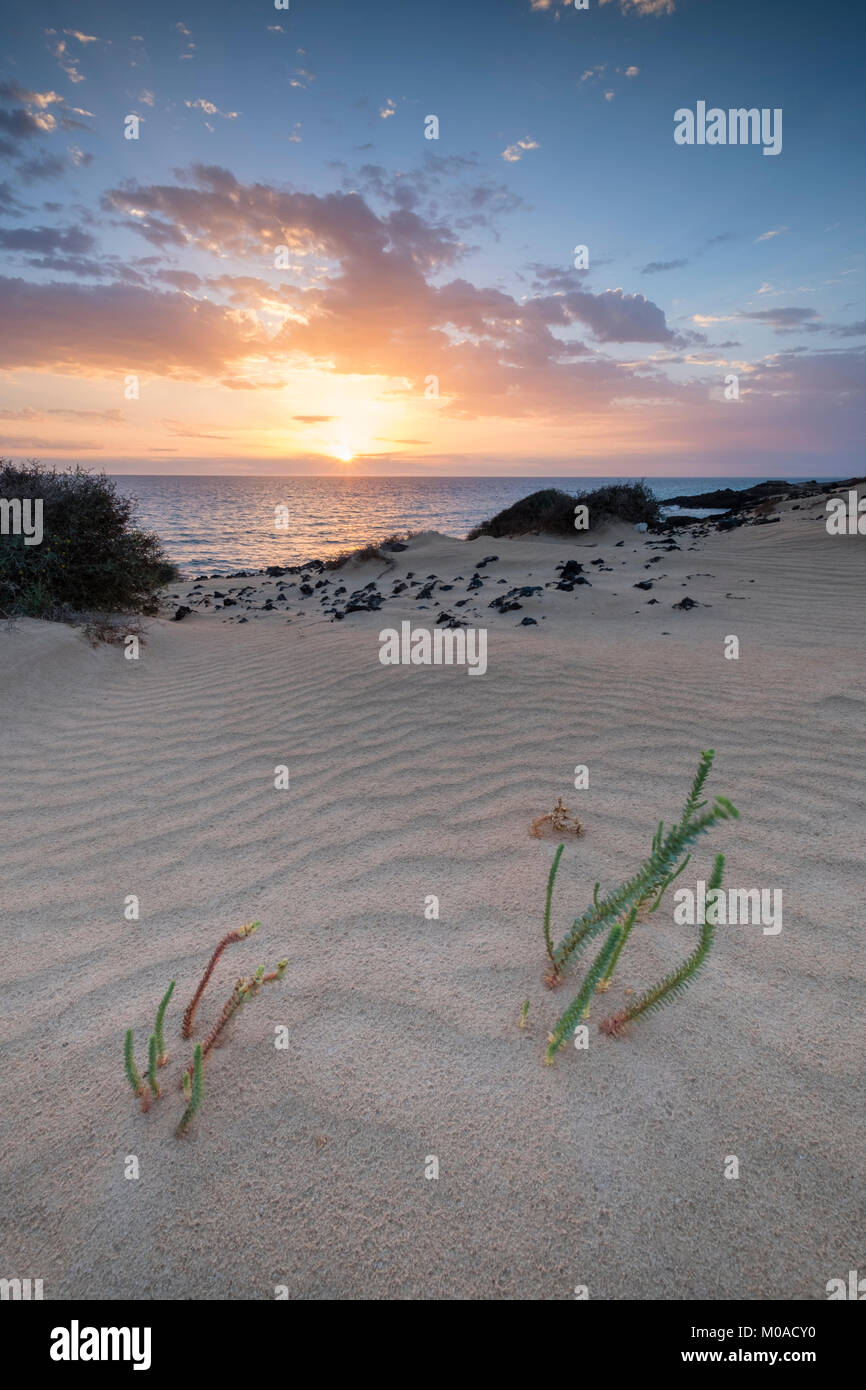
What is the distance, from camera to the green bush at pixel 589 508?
17.3m

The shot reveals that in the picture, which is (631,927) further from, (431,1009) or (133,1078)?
(133,1078)

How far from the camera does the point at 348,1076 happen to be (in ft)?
6.15

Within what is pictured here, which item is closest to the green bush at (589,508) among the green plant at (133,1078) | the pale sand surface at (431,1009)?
the pale sand surface at (431,1009)

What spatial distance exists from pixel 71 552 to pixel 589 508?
13488mm

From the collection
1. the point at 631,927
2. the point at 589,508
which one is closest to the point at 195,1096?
the point at 631,927

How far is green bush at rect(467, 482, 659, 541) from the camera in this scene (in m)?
17.3

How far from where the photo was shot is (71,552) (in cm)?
820

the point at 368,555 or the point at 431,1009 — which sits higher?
the point at 368,555

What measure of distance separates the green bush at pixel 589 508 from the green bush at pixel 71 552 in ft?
34.9

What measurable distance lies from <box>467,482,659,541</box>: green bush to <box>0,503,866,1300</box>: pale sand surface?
13324 millimetres

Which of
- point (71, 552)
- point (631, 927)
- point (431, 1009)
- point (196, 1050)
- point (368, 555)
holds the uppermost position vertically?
point (368, 555)

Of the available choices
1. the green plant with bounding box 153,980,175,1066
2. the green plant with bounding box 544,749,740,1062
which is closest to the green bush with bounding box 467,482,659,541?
the green plant with bounding box 544,749,740,1062
